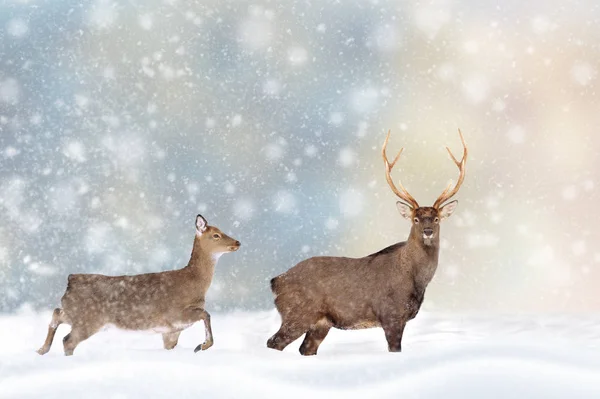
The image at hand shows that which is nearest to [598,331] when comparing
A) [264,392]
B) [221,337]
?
[221,337]

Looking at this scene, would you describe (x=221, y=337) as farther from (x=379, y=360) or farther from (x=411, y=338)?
(x=379, y=360)

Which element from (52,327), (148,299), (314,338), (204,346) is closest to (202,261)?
(148,299)

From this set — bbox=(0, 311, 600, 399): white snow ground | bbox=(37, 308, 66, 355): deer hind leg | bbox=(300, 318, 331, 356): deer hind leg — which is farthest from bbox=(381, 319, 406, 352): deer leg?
bbox=(37, 308, 66, 355): deer hind leg

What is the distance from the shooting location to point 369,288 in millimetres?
8133

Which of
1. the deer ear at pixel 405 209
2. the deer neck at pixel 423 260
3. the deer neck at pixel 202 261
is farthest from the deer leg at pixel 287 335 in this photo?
the deer ear at pixel 405 209

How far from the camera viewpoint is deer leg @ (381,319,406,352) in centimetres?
778

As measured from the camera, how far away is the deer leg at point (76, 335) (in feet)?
25.9

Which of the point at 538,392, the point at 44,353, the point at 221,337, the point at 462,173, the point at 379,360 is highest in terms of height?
the point at 462,173

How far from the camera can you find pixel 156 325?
7949 mm

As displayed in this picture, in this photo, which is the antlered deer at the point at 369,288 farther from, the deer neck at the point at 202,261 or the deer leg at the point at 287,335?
the deer neck at the point at 202,261

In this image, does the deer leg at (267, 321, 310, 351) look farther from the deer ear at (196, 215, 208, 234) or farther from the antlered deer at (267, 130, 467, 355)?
the deer ear at (196, 215, 208, 234)

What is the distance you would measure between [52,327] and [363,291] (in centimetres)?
276

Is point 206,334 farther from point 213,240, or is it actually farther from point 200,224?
point 200,224

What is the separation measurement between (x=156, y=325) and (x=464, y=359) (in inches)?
122
